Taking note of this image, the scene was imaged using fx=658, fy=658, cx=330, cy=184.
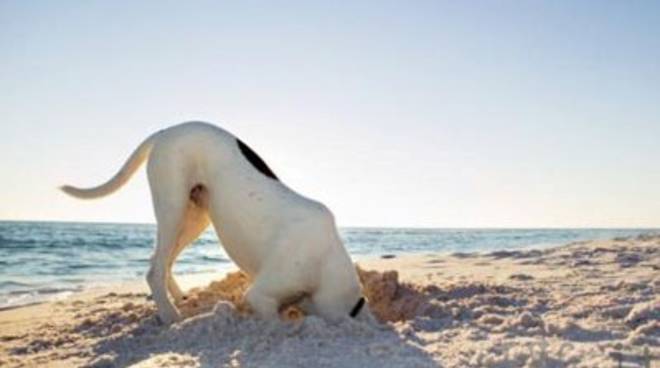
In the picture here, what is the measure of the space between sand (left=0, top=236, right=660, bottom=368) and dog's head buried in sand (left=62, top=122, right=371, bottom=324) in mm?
213

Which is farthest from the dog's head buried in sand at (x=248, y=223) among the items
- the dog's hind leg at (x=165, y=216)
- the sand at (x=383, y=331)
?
the sand at (x=383, y=331)

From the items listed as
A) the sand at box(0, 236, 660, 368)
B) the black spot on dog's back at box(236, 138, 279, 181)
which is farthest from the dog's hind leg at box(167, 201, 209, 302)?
the black spot on dog's back at box(236, 138, 279, 181)

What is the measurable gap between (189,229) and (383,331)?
1.90 m

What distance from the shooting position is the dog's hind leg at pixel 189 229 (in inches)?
195

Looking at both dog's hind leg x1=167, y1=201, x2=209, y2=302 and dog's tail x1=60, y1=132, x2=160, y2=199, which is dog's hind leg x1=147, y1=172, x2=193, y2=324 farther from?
dog's tail x1=60, y1=132, x2=160, y2=199

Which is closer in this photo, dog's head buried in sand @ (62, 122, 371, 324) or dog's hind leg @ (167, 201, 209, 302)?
dog's head buried in sand @ (62, 122, 371, 324)

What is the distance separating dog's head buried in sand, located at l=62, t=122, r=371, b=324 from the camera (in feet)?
13.9

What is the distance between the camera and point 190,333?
3834 millimetres

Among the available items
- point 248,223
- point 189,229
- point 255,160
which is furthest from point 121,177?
point 248,223

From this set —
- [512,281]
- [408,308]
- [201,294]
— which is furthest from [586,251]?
[201,294]

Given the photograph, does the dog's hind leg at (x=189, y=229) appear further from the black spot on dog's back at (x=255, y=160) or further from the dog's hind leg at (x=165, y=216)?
the black spot on dog's back at (x=255, y=160)

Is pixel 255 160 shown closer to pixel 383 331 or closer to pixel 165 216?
pixel 165 216

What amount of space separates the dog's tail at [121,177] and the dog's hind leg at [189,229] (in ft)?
1.98

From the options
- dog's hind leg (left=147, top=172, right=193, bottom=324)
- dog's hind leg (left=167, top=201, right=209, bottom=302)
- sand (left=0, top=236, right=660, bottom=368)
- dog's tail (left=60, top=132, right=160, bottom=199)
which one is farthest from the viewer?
dog's tail (left=60, top=132, right=160, bottom=199)
